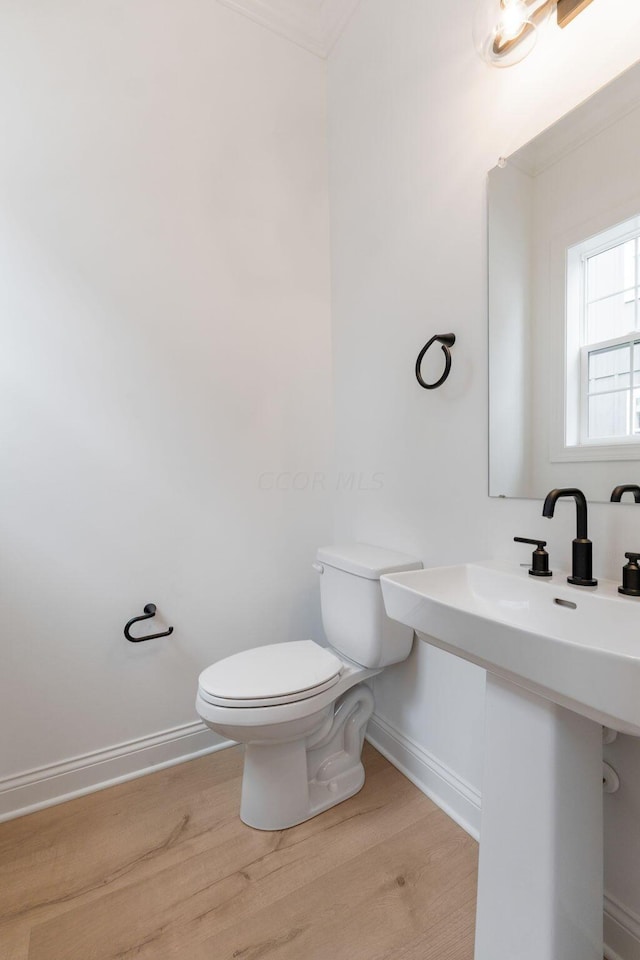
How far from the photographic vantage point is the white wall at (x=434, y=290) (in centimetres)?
95

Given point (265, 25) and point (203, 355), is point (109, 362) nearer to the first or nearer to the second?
point (203, 355)

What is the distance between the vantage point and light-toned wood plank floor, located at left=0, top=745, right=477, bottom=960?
3.26 ft

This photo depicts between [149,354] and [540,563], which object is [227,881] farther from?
[149,354]

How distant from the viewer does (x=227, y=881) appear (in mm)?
1142

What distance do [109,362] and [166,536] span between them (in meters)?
0.64

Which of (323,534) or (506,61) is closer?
(506,61)

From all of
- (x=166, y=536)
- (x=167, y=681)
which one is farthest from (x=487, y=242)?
(x=167, y=681)

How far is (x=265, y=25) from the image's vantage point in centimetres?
175

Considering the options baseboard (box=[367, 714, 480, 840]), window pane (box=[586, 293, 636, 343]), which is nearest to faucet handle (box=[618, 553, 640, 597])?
window pane (box=[586, 293, 636, 343])

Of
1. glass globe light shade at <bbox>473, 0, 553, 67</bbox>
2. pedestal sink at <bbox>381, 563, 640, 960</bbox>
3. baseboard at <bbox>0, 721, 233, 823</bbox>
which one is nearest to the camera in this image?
pedestal sink at <bbox>381, 563, 640, 960</bbox>

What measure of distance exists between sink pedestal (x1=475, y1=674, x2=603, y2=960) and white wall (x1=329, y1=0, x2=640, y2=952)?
0.60ft

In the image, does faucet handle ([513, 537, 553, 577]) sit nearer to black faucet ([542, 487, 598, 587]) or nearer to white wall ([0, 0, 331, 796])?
black faucet ([542, 487, 598, 587])

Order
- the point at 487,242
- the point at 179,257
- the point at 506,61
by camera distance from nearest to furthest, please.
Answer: the point at 506,61 < the point at 487,242 < the point at 179,257

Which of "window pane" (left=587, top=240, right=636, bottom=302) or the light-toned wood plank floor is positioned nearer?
"window pane" (left=587, top=240, right=636, bottom=302)
